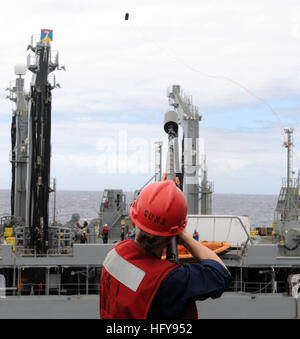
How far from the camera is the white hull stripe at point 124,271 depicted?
226 centimetres

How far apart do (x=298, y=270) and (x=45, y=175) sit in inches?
477

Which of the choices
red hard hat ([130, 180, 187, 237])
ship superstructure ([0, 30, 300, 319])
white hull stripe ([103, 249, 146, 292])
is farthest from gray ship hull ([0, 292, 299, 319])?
red hard hat ([130, 180, 187, 237])

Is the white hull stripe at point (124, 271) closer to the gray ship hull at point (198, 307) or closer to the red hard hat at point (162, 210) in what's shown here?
the red hard hat at point (162, 210)

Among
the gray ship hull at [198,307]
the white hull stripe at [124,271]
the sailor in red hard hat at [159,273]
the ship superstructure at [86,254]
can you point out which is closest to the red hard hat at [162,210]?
the sailor in red hard hat at [159,273]

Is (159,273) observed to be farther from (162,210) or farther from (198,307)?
(198,307)

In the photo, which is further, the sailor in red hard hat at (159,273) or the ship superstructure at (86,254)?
the ship superstructure at (86,254)

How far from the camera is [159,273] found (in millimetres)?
2234

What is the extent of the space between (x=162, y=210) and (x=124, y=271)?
0.39m

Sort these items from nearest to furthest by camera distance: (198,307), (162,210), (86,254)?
(162,210), (198,307), (86,254)

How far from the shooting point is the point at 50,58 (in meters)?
21.5

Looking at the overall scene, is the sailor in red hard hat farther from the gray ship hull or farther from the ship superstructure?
the gray ship hull

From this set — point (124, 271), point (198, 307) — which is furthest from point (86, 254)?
point (124, 271)

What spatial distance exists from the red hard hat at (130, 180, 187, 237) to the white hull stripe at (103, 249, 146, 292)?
0.71ft

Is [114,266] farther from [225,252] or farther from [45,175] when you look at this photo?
[45,175]
